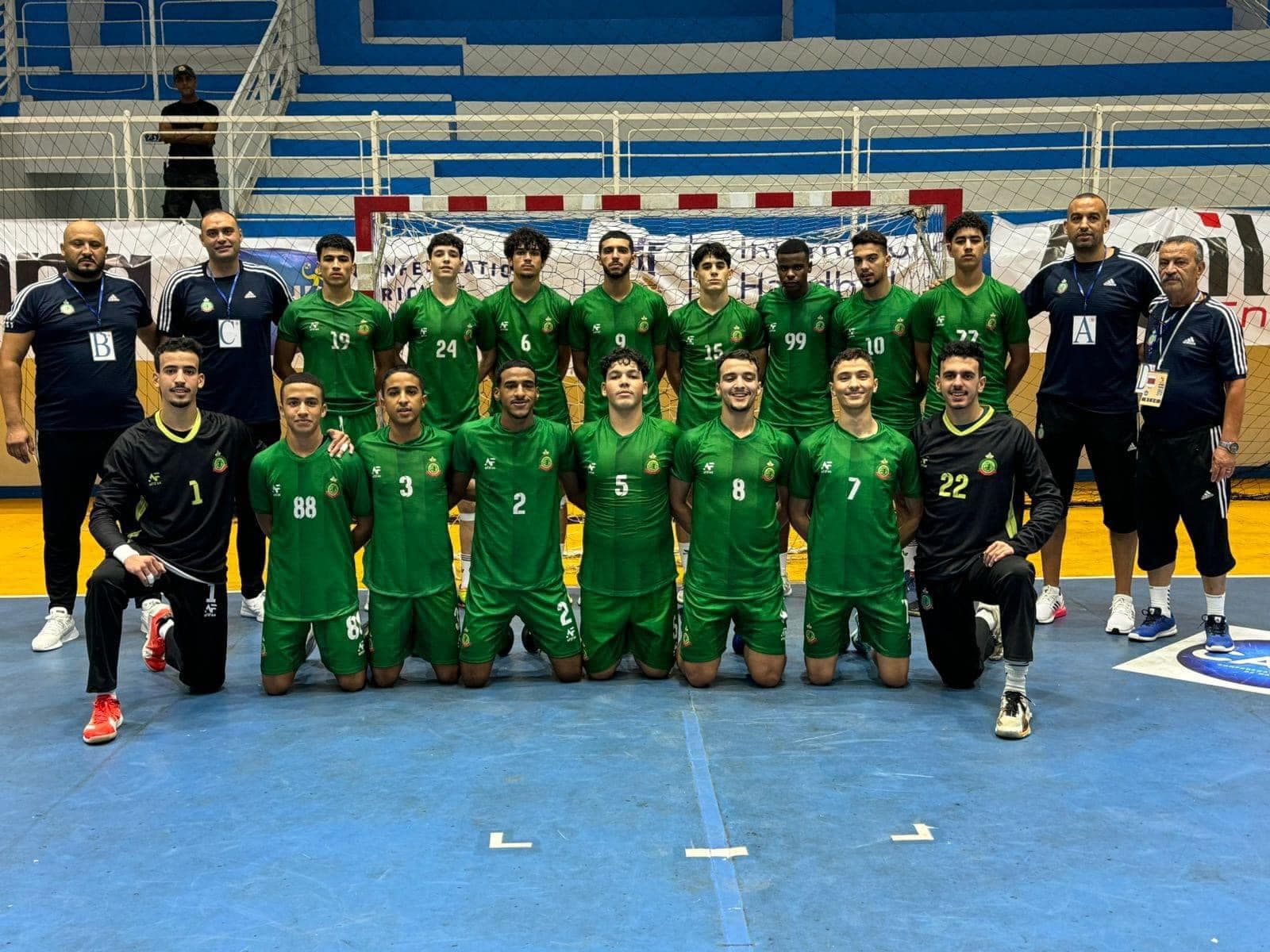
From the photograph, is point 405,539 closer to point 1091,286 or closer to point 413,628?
point 413,628

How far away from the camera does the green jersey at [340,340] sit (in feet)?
23.0

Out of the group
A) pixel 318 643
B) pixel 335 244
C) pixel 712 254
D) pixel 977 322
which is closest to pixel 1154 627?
pixel 977 322

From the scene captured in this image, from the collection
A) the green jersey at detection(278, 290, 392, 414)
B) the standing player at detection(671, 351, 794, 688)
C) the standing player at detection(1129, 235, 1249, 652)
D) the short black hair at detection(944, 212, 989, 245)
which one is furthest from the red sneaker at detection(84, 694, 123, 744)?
the standing player at detection(1129, 235, 1249, 652)

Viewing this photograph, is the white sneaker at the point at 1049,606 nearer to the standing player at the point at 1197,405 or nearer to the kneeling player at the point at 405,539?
the standing player at the point at 1197,405

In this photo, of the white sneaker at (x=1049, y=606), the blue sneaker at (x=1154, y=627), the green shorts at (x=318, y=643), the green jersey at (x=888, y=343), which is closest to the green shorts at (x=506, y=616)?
the green shorts at (x=318, y=643)

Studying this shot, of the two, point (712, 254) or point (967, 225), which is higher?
point (967, 225)

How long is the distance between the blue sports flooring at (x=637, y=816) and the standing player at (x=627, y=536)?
0.88 feet

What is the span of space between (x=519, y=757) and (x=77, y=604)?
442cm

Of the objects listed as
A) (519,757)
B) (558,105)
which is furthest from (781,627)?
(558,105)

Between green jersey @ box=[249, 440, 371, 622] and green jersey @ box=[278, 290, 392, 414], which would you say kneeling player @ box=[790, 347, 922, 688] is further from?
green jersey @ box=[278, 290, 392, 414]

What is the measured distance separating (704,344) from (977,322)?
1.62 meters

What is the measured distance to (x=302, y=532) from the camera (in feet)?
19.3

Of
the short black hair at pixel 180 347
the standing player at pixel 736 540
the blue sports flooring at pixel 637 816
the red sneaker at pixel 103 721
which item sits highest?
the short black hair at pixel 180 347

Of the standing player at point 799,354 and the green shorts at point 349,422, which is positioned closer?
the green shorts at point 349,422
